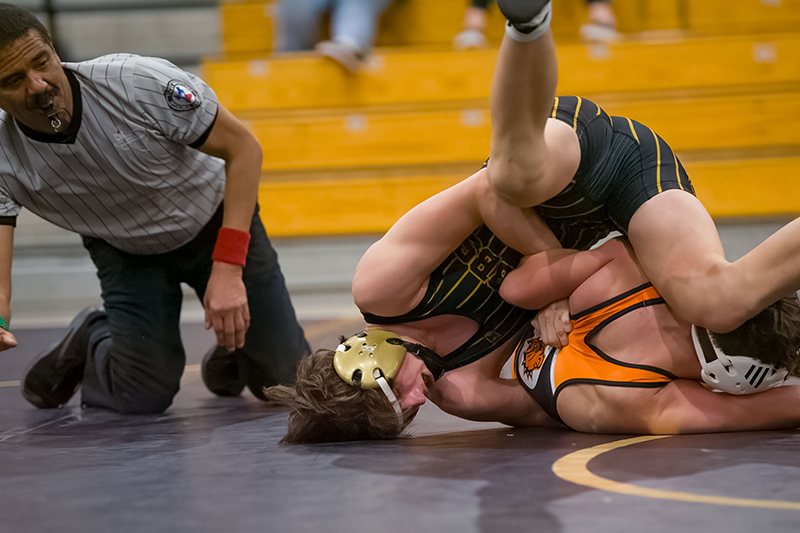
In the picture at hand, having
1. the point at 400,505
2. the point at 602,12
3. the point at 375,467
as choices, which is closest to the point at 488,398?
the point at 375,467

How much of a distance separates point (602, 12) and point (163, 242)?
3541 mm

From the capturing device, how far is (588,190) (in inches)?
67.3

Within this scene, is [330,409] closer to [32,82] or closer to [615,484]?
[615,484]

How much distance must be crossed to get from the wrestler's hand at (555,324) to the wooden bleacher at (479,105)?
10.7 ft

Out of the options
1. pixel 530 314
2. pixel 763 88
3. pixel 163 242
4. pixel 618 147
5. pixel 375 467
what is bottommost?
pixel 375 467

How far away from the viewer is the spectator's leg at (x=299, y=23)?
499cm

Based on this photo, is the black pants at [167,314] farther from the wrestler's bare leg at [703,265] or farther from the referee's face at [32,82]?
the wrestler's bare leg at [703,265]

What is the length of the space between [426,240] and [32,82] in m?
0.97

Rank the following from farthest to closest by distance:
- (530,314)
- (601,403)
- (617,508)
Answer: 1. (530,314)
2. (601,403)
3. (617,508)

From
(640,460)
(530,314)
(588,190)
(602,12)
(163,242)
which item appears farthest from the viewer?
(602,12)

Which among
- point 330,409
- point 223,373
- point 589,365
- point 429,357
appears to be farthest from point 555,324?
point 223,373

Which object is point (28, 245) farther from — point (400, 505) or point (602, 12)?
point (400, 505)

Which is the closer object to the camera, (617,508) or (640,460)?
(617,508)

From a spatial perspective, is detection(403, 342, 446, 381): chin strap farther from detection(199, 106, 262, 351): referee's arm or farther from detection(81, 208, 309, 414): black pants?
Result: detection(81, 208, 309, 414): black pants
